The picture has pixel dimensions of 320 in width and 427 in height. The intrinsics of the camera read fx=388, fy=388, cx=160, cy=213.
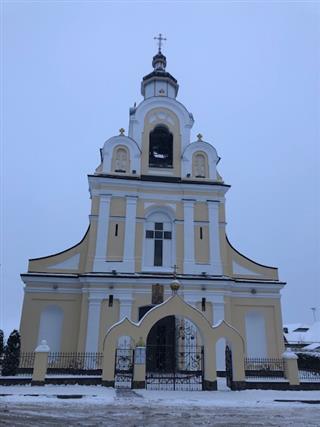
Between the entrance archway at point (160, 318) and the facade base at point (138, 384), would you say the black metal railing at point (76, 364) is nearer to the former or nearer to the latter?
the entrance archway at point (160, 318)

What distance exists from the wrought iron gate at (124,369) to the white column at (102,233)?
184 inches

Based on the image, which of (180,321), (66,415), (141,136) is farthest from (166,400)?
(141,136)

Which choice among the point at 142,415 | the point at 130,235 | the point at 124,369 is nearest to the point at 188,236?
the point at 130,235

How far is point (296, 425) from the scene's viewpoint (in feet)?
28.7

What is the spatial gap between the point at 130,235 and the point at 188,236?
326 centimetres

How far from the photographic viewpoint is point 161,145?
81.9 ft

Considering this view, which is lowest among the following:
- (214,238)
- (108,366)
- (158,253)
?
(108,366)

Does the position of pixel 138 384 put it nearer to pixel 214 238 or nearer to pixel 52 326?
pixel 52 326

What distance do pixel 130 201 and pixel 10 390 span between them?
38.1 feet

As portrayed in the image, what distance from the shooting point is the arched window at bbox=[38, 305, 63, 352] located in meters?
20.0

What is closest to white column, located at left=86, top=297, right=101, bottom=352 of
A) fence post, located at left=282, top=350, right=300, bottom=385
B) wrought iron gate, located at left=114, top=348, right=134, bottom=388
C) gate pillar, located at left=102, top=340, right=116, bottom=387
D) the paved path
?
wrought iron gate, located at left=114, top=348, right=134, bottom=388

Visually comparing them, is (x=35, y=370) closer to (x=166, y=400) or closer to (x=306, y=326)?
(x=166, y=400)

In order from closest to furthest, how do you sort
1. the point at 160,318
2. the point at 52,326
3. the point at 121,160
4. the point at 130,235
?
the point at 160,318, the point at 52,326, the point at 130,235, the point at 121,160

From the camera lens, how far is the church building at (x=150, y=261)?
19.8m
